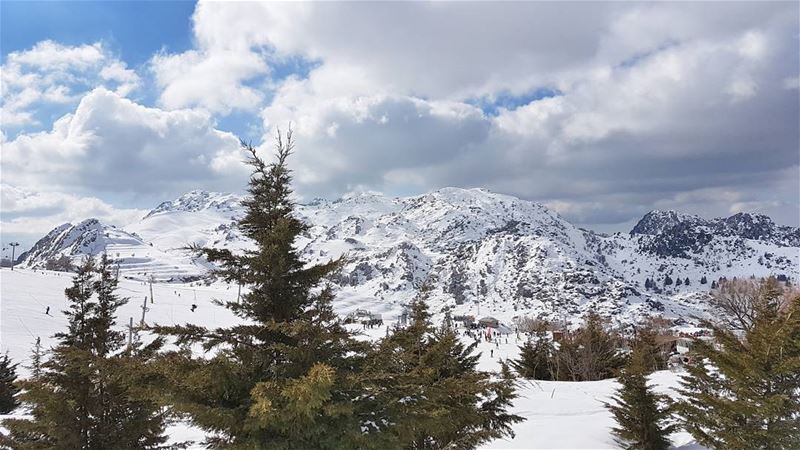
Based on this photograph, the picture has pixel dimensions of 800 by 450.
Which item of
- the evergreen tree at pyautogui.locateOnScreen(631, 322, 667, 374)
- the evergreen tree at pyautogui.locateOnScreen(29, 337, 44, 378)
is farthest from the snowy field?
the evergreen tree at pyautogui.locateOnScreen(29, 337, 44, 378)

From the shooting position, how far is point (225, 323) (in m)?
75.5

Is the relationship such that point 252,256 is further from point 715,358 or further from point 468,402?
point 715,358

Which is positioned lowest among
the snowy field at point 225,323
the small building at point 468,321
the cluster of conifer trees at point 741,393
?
the small building at point 468,321

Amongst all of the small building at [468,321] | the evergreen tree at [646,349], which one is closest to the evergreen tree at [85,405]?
the evergreen tree at [646,349]

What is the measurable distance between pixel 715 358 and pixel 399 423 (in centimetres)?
1045

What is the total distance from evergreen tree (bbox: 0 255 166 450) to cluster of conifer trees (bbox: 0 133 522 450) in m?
0.02

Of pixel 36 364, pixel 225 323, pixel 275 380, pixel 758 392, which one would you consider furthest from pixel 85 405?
pixel 225 323

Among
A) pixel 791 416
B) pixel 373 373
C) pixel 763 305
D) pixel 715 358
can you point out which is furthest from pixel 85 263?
pixel 763 305

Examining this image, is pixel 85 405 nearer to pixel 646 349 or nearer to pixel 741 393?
pixel 741 393

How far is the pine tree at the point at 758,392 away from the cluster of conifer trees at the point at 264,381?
268 inches

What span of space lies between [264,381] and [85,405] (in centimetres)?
493

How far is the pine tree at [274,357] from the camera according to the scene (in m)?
7.07

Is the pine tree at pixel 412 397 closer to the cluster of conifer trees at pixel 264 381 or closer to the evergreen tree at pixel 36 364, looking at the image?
the cluster of conifer trees at pixel 264 381

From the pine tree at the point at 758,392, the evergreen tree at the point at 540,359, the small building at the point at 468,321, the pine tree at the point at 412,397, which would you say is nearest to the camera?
the pine tree at the point at 412,397
